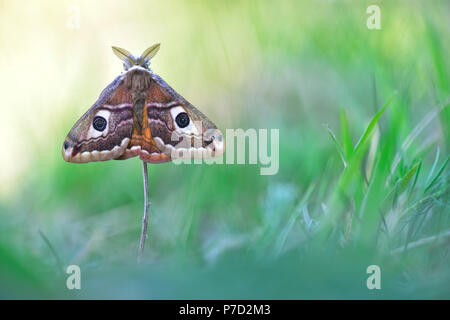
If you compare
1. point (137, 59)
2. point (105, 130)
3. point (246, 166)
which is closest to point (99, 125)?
point (105, 130)

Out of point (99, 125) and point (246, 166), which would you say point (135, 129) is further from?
point (246, 166)

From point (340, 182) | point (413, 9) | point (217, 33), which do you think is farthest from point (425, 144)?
point (217, 33)

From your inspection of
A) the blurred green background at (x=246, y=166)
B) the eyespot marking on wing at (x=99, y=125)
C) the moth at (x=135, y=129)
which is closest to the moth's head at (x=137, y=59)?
the moth at (x=135, y=129)

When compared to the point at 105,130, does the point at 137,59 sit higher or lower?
higher

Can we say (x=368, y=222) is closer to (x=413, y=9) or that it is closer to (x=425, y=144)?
(x=425, y=144)

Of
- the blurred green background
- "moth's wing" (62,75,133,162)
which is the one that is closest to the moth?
"moth's wing" (62,75,133,162)

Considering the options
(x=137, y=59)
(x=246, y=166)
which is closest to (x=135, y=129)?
(x=137, y=59)

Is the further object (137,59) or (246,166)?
(246,166)
